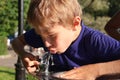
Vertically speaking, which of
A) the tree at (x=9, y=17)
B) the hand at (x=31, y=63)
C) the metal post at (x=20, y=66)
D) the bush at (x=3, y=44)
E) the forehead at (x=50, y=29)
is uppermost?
the tree at (x=9, y=17)

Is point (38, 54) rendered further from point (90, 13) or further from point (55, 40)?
point (90, 13)

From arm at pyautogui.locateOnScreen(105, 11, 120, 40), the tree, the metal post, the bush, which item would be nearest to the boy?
arm at pyautogui.locateOnScreen(105, 11, 120, 40)

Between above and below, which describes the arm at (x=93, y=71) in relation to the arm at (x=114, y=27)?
below

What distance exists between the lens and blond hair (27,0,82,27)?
2.02 meters

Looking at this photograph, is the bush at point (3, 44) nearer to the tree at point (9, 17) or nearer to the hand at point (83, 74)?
the tree at point (9, 17)

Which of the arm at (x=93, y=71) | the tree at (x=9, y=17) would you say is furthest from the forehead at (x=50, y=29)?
the tree at (x=9, y=17)

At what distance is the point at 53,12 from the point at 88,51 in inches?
10.4

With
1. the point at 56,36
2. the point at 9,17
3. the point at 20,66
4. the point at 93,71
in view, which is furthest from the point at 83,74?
the point at 9,17

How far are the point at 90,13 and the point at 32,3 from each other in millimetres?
16820

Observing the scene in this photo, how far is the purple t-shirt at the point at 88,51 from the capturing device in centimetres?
206

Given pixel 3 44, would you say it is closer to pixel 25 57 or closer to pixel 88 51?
pixel 25 57

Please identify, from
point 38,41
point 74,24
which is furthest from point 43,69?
point 38,41

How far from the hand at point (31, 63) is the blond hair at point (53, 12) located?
20cm

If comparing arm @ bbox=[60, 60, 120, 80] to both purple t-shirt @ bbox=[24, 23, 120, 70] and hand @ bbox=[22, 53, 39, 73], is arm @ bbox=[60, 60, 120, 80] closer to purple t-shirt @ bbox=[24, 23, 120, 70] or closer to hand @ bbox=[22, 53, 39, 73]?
purple t-shirt @ bbox=[24, 23, 120, 70]
